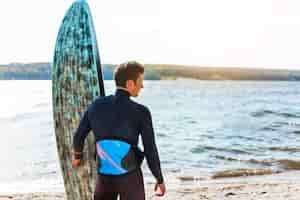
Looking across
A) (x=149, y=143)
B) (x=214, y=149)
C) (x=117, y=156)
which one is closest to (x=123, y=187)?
(x=117, y=156)

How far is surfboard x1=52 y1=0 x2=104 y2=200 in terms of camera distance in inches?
165

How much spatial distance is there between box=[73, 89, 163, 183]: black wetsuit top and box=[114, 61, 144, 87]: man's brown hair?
72mm

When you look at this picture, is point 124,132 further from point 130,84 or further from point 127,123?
point 130,84

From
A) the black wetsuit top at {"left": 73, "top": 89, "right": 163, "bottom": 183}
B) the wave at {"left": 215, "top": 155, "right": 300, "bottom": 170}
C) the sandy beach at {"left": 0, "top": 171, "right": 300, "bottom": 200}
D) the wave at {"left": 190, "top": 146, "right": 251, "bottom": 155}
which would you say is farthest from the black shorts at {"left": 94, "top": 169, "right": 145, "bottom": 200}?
the wave at {"left": 190, "top": 146, "right": 251, "bottom": 155}

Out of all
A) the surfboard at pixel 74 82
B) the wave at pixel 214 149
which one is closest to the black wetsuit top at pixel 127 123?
the surfboard at pixel 74 82

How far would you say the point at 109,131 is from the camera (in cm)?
297

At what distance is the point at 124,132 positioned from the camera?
2945mm

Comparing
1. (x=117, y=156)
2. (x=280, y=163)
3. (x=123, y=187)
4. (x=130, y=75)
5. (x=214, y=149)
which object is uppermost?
(x=130, y=75)

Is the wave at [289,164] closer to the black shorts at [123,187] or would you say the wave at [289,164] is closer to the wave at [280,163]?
the wave at [280,163]

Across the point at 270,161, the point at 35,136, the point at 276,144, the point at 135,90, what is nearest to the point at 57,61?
the point at 135,90

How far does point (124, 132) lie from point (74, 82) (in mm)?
1459

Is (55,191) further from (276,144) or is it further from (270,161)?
(276,144)

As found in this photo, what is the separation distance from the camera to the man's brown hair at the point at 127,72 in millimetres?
2938

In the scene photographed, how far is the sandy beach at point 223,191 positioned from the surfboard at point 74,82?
306cm
